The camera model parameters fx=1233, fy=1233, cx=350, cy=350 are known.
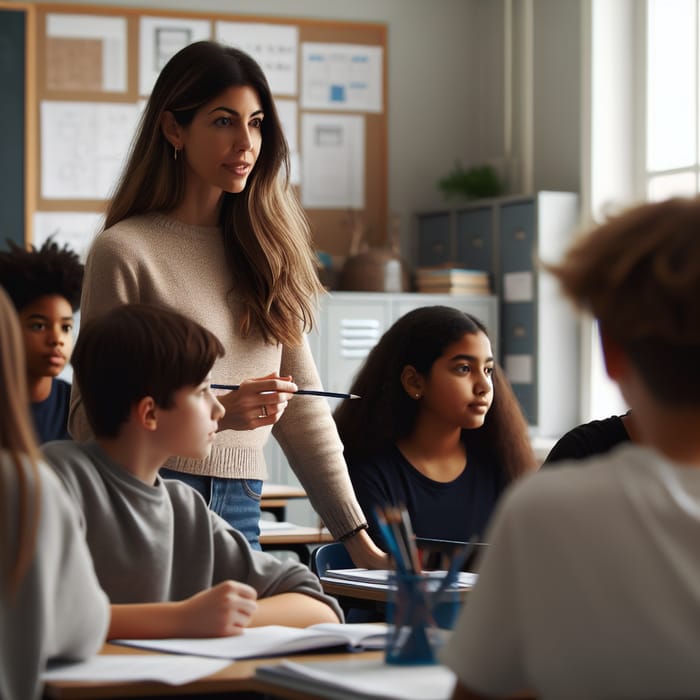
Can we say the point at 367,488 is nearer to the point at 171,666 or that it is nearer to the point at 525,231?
the point at 171,666

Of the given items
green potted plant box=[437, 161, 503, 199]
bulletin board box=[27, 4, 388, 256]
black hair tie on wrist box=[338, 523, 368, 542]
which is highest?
bulletin board box=[27, 4, 388, 256]

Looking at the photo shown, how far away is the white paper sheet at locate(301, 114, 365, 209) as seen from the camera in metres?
6.91

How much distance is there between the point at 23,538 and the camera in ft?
4.07

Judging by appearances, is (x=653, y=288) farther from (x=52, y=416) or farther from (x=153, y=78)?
(x=153, y=78)

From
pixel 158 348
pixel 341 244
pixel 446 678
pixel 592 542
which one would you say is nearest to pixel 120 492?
pixel 158 348

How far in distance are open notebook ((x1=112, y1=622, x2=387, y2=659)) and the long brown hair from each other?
53.2 inches

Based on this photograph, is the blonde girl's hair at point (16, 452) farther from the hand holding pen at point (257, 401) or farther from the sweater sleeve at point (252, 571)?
the hand holding pen at point (257, 401)

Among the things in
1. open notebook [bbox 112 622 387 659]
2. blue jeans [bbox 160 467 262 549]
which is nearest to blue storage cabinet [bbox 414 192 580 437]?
blue jeans [bbox 160 467 262 549]

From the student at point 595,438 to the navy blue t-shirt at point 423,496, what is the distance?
463mm

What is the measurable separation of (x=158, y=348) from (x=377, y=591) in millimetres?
643

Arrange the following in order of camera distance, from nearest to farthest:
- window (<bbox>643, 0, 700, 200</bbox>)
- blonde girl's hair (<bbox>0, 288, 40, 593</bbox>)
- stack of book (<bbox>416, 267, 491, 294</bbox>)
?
blonde girl's hair (<bbox>0, 288, 40, 593</bbox>)
window (<bbox>643, 0, 700, 200</bbox>)
stack of book (<bbox>416, 267, 491, 294</bbox>)

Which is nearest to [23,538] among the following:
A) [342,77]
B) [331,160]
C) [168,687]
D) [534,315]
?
[168,687]

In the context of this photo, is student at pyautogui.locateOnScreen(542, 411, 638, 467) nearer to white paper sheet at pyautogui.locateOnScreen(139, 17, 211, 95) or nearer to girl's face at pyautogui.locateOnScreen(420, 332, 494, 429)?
girl's face at pyautogui.locateOnScreen(420, 332, 494, 429)

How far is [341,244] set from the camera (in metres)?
6.96
